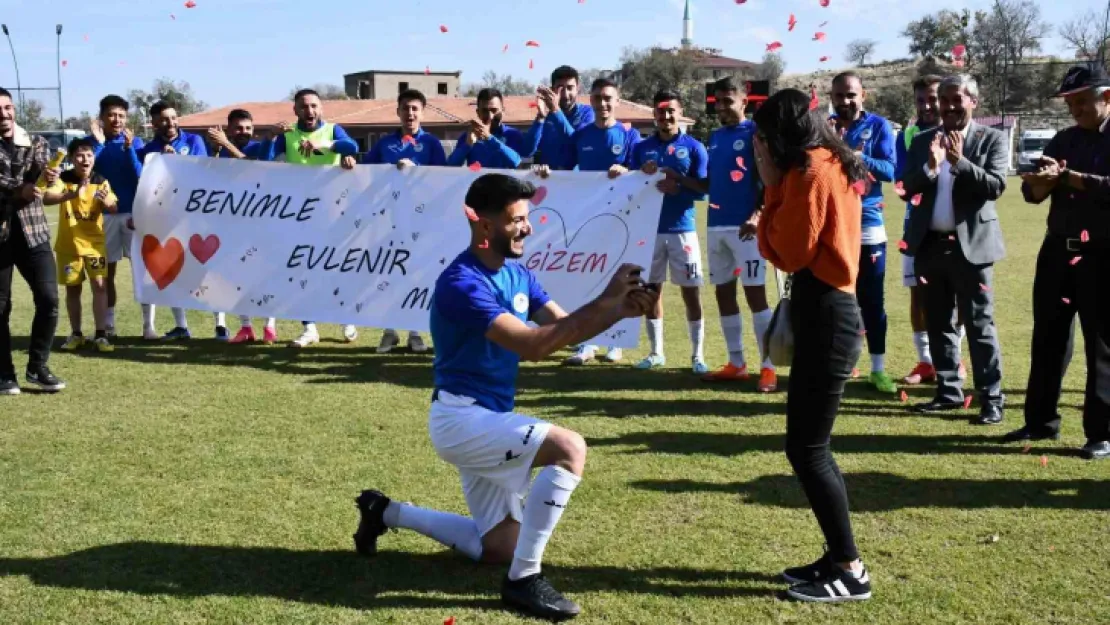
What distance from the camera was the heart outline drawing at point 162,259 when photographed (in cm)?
1024

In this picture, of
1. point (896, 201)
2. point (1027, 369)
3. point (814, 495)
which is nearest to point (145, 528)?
point (814, 495)

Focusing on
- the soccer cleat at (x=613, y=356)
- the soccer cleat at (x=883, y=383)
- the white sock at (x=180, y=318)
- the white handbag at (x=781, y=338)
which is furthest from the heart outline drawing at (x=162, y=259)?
the white handbag at (x=781, y=338)

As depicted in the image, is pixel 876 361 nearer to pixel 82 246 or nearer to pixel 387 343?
pixel 387 343

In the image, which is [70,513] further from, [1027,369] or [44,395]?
[1027,369]

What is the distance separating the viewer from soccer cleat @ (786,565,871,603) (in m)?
4.18

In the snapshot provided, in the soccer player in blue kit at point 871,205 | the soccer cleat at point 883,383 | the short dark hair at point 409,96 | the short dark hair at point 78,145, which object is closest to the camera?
the soccer player in blue kit at point 871,205

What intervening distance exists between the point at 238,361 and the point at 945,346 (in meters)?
5.94

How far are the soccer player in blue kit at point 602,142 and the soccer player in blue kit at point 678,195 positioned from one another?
0.64 feet

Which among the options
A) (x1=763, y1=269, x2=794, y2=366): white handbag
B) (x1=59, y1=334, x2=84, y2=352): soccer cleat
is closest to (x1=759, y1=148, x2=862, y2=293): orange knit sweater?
(x1=763, y1=269, x2=794, y2=366): white handbag

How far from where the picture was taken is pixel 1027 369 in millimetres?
8719

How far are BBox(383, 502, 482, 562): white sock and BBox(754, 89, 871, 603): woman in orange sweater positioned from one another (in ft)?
4.50

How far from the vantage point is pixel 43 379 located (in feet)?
26.6

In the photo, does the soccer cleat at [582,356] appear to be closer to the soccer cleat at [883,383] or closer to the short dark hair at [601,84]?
the short dark hair at [601,84]

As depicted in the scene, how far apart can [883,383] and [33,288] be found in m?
6.55
